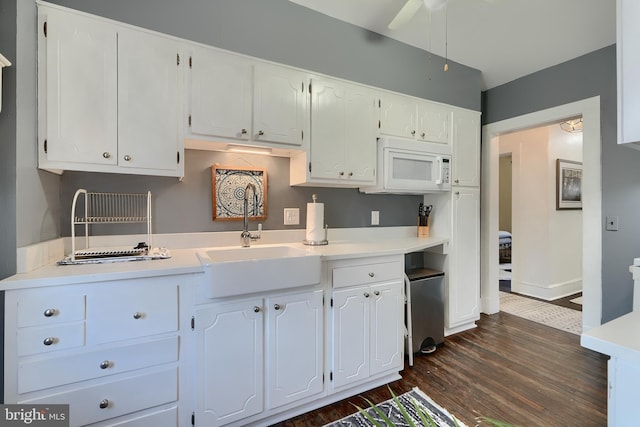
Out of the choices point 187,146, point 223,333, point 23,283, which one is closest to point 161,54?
point 187,146

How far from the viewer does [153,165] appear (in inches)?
64.7

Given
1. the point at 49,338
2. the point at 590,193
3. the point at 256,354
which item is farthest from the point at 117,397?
the point at 590,193

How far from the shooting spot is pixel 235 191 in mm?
2104

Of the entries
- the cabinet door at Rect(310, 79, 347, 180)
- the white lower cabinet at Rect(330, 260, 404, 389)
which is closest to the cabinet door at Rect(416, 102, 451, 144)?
the cabinet door at Rect(310, 79, 347, 180)

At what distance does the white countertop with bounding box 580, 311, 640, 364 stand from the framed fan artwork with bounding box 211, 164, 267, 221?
1808mm

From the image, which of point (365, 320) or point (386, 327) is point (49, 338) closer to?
point (365, 320)

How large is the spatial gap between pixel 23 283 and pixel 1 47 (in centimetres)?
103

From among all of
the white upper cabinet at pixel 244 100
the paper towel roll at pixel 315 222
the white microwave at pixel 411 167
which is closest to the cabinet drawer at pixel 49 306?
the white upper cabinet at pixel 244 100

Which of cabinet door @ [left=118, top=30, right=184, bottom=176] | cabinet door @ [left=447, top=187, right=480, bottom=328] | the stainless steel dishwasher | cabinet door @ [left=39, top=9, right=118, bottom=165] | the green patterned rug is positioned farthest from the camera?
cabinet door @ [left=447, top=187, right=480, bottom=328]

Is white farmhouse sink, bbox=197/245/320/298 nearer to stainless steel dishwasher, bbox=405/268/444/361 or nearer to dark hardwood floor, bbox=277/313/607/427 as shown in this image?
dark hardwood floor, bbox=277/313/607/427

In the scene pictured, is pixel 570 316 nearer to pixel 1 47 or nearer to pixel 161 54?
pixel 161 54

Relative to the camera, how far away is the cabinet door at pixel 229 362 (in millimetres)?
1453

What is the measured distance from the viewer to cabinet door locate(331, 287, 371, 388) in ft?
5.99

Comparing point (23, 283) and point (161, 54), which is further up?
point (161, 54)
